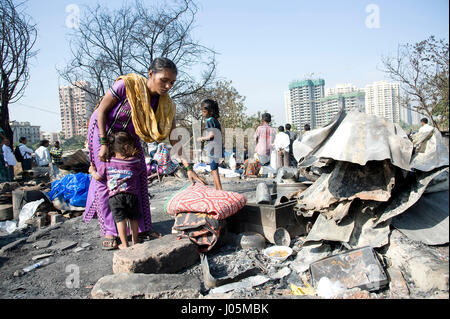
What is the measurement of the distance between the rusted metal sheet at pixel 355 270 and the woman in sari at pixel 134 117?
6.01ft

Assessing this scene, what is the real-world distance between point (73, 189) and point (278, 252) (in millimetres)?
3450

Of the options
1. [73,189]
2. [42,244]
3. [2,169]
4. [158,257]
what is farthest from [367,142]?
[2,169]

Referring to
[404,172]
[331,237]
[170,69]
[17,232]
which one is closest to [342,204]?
[331,237]

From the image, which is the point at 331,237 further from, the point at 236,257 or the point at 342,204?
the point at 236,257

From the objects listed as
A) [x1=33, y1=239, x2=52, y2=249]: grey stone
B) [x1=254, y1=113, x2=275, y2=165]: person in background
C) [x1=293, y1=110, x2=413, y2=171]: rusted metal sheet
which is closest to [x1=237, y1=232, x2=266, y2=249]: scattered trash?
[x1=293, y1=110, x2=413, y2=171]: rusted metal sheet

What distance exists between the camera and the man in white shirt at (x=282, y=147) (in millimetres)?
8570

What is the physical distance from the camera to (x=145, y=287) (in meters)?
2.11

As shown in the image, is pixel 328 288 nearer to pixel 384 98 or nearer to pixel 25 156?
pixel 25 156

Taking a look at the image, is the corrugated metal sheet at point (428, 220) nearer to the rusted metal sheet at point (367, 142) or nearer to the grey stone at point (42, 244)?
the rusted metal sheet at point (367, 142)

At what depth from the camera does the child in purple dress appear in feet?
9.73

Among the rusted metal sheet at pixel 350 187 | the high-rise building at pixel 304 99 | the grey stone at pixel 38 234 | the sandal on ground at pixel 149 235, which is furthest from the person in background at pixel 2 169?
the high-rise building at pixel 304 99

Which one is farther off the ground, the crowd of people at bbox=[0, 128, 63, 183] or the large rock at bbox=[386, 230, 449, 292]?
the crowd of people at bbox=[0, 128, 63, 183]

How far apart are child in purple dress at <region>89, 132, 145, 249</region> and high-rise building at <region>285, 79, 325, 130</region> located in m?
16.2

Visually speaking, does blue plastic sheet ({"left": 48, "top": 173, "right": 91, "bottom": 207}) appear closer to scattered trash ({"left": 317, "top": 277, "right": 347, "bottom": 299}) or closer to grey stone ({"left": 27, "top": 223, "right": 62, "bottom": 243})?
grey stone ({"left": 27, "top": 223, "right": 62, "bottom": 243})
